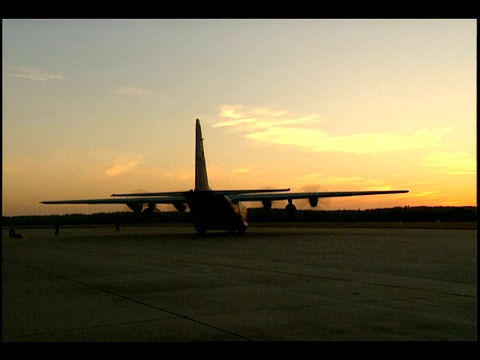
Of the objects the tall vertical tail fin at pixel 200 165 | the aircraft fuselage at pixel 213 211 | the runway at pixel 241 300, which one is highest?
the tall vertical tail fin at pixel 200 165

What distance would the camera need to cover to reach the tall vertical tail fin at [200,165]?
35781mm

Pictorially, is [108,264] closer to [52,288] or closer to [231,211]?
[52,288]

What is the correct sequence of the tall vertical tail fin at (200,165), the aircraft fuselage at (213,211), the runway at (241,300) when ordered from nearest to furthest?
1. the runway at (241,300)
2. the aircraft fuselage at (213,211)
3. the tall vertical tail fin at (200,165)

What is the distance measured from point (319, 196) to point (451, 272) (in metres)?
22.4

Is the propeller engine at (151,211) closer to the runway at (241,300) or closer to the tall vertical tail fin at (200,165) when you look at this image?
the tall vertical tail fin at (200,165)

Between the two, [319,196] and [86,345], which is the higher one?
[319,196]

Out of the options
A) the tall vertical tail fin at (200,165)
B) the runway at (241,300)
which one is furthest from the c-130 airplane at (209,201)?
the runway at (241,300)

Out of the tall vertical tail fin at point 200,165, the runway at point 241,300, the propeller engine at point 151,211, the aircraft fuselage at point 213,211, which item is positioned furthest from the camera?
the propeller engine at point 151,211

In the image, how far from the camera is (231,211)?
3616 cm

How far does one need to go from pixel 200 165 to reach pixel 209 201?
10.5 ft

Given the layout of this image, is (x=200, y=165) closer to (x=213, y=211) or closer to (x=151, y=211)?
(x=213, y=211)

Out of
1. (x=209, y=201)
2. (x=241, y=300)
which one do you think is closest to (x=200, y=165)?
(x=209, y=201)
